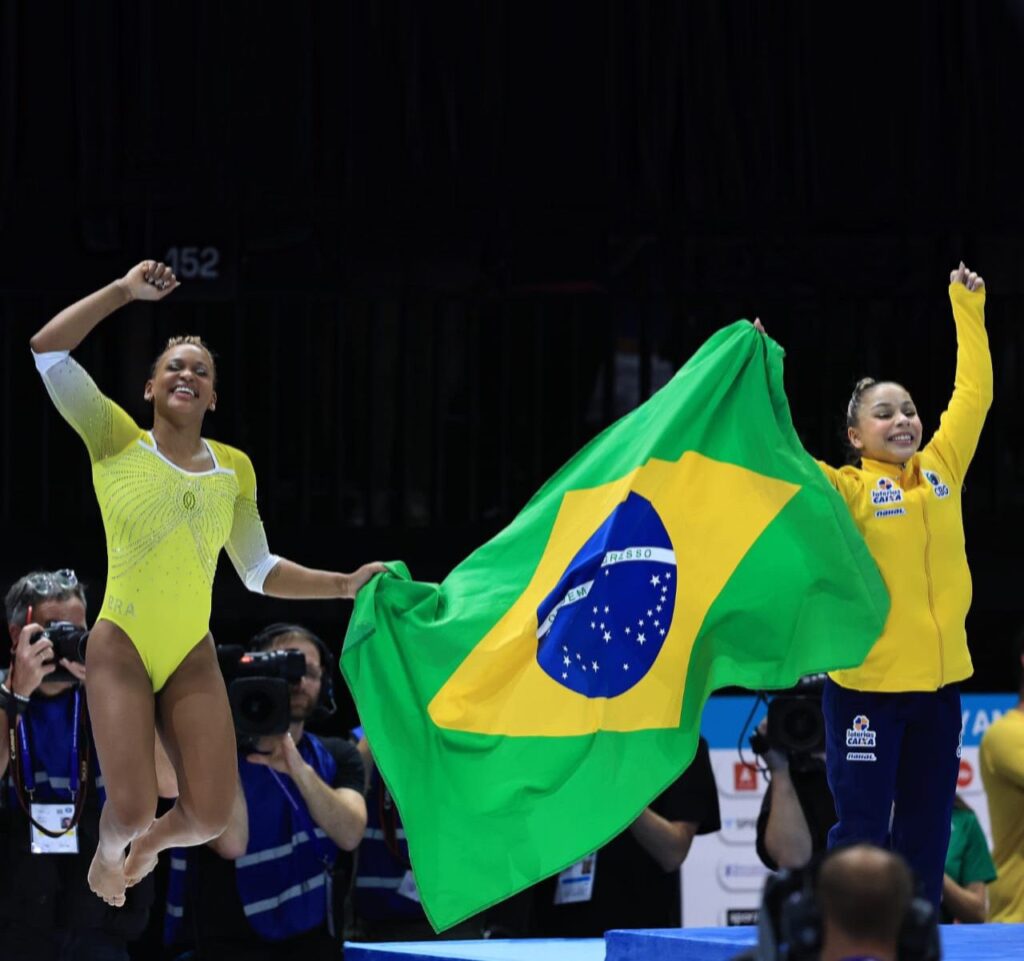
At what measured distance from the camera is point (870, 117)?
31.8 feet

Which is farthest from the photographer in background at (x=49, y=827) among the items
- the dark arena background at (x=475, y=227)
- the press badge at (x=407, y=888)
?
the dark arena background at (x=475, y=227)

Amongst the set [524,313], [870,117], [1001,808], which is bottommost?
[1001,808]

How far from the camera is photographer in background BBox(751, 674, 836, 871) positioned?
20.4 feet

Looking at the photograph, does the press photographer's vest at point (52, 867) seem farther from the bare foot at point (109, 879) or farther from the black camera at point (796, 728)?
the black camera at point (796, 728)

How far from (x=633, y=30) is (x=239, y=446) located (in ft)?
9.85

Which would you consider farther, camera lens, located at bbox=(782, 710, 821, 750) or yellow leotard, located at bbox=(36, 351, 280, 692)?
camera lens, located at bbox=(782, 710, 821, 750)

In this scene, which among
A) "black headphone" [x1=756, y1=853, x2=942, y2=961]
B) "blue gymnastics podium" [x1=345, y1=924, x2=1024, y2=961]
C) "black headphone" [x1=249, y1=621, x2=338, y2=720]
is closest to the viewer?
"black headphone" [x1=756, y1=853, x2=942, y2=961]

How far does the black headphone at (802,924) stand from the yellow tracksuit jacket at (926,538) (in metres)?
2.33

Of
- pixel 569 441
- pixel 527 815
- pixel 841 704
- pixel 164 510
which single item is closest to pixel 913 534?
pixel 841 704

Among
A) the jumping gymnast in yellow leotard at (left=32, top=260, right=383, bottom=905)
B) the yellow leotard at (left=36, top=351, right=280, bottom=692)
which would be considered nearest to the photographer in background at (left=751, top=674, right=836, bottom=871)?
the jumping gymnast in yellow leotard at (left=32, top=260, right=383, bottom=905)

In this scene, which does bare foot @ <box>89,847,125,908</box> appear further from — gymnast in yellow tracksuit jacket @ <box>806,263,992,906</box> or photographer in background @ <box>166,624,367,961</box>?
gymnast in yellow tracksuit jacket @ <box>806,263,992,906</box>

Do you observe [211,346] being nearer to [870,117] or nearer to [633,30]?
[633,30]

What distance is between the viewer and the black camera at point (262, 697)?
19.3 feet

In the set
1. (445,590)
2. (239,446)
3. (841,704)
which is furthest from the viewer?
(239,446)
